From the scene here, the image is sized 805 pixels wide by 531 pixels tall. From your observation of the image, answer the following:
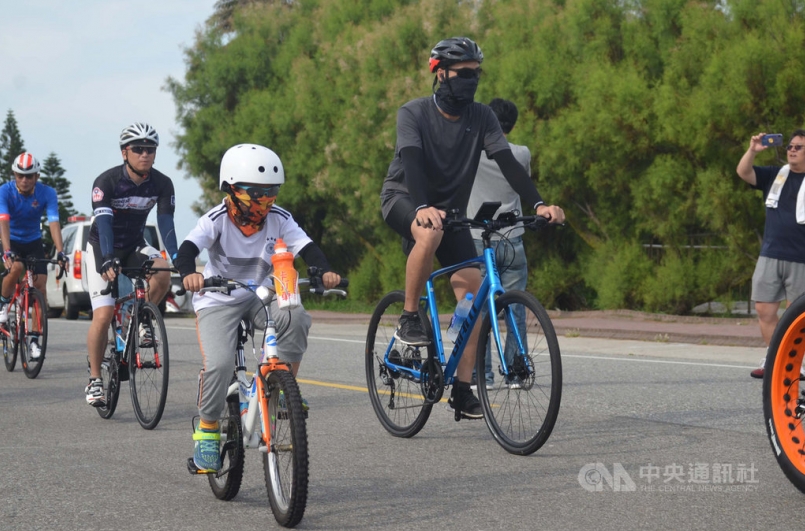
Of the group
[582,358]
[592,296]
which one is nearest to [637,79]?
[592,296]

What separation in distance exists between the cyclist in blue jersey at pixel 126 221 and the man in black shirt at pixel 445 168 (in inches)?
79.8

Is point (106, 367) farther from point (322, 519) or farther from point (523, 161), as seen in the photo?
point (322, 519)

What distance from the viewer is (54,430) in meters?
7.88

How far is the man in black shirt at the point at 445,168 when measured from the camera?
662 centimetres

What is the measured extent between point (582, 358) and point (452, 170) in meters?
6.35

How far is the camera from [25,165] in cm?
1100

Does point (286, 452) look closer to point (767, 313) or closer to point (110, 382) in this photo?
point (110, 382)

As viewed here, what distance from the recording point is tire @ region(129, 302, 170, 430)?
784cm

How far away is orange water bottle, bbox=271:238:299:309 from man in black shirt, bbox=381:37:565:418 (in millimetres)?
1626

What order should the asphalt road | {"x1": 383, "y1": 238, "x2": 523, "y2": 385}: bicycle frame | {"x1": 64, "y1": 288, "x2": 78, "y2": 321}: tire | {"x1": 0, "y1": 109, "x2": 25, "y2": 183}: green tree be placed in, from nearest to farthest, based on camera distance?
the asphalt road < {"x1": 383, "y1": 238, "x2": 523, "y2": 385}: bicycle frame < {"x1": 64, "y1": 288, "x2": 78, "y2": 321}: tire < {"x1": 0, "y1": 109, "x2": 25, "y2": 183}: green tree

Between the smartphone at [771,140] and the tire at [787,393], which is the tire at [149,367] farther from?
the smartphone at [771,140]

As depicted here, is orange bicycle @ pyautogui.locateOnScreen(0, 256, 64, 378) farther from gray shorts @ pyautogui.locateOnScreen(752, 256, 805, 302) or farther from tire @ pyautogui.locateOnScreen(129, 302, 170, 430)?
gray shorts @ pyautogui.locateOnScreen(752, 256, 805, 302)

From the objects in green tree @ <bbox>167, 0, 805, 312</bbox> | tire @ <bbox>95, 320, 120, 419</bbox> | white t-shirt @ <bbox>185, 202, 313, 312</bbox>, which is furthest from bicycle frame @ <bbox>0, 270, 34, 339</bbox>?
green tree @ <bbox>167, 0, 805, 312</bbox>

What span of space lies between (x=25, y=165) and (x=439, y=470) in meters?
6.49
